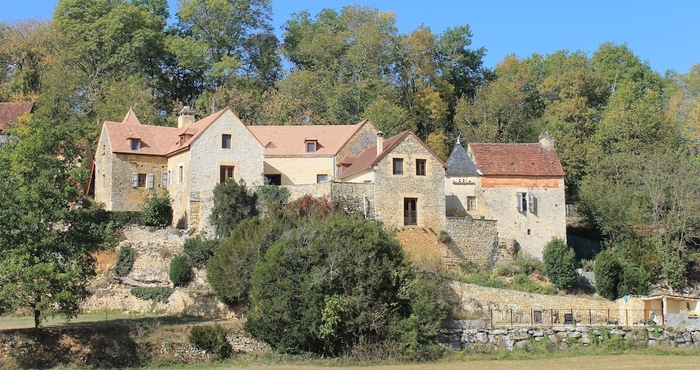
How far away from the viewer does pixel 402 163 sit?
4200cm

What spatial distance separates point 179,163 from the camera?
44.3 m

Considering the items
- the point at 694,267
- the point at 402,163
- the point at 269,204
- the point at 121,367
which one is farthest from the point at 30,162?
the point at 694,267

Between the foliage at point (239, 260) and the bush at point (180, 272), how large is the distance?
2.71 m

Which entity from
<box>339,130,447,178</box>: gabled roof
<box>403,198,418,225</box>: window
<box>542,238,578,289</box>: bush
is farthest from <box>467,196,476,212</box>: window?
<box>542,238,578,289</box>: bush

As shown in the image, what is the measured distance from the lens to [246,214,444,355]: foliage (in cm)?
3073

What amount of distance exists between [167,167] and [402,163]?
1389cm

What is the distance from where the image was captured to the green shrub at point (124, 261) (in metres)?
38.4

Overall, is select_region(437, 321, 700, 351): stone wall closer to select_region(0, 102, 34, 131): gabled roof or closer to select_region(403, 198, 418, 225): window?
select_region(403, 198, 418, 225): window

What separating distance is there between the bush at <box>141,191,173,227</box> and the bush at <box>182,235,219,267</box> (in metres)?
4.49

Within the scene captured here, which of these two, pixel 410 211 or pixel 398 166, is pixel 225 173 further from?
pixel 410 211

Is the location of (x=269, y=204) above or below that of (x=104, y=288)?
above

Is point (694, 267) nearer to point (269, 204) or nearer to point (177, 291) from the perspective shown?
point (269, 204)

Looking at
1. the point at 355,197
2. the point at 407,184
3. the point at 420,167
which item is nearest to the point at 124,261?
the point at 355,197

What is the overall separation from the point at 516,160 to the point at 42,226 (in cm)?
2590
